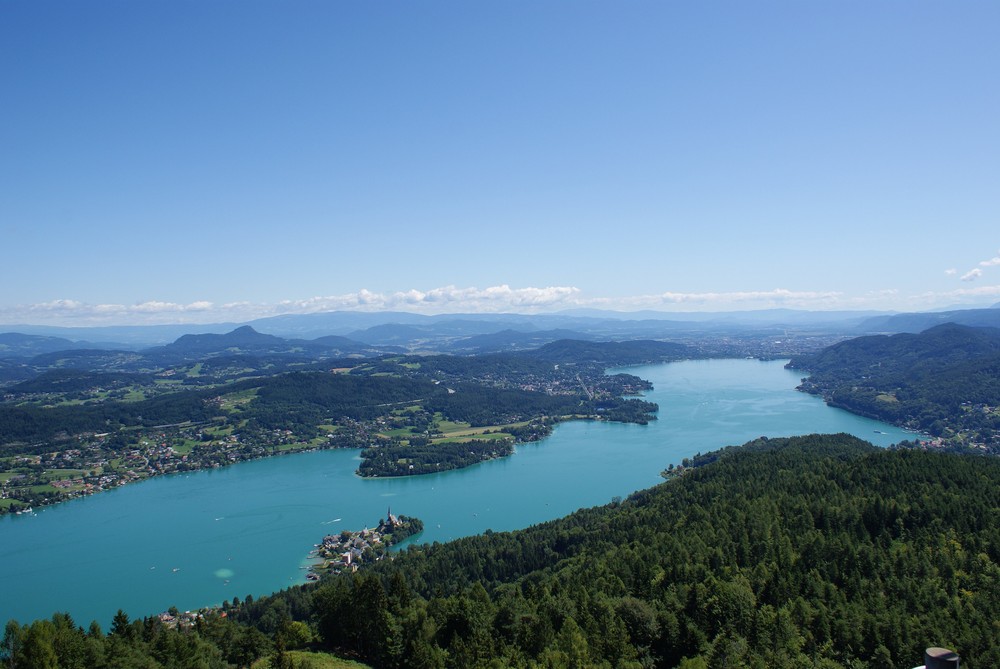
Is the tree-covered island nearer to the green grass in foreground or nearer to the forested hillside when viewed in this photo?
the forested hillside

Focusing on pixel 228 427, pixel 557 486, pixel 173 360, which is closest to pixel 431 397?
pixel 228 427

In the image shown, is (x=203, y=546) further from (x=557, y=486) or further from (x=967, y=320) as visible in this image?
(x=967, y=320)

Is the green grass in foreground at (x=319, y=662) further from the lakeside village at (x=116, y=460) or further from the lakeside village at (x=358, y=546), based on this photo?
the lakeside village at (x=116, y=460)

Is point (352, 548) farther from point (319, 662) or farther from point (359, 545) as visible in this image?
point (319, 662)

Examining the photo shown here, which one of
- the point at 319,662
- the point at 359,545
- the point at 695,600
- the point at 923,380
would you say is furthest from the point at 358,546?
the point at 923,380

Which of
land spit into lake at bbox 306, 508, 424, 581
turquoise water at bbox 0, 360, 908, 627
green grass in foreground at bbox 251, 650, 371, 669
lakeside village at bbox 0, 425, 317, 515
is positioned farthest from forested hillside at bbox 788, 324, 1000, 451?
lakeside village at bbox 0, 425, 317, 515

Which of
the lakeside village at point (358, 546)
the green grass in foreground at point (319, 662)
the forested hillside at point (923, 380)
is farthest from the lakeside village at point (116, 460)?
the forested hillside at point (923, 380)
